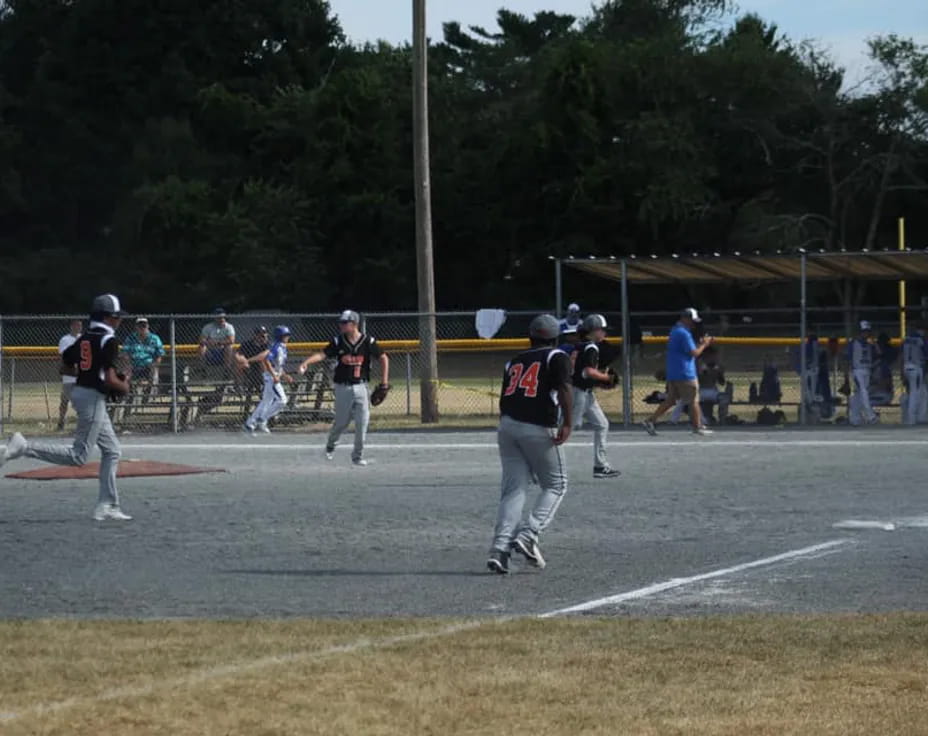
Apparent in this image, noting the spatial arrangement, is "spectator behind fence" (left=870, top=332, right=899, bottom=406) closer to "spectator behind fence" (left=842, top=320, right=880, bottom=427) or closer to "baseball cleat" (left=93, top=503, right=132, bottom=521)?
"spectator behind fence" (left=842, top=320, right=880, bottom=427)

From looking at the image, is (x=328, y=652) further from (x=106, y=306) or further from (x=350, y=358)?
(x=350, y=358)

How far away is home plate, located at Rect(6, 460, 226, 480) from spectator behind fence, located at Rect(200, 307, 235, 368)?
702 cm

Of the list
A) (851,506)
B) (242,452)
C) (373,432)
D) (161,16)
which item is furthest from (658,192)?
(851,506)

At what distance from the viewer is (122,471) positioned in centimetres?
2019

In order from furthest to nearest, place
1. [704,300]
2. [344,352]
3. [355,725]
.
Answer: [704,300], [344,352], [355,725]

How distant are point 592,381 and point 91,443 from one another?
16.5ft

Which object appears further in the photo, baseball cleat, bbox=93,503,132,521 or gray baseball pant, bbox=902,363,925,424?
gray baseball pant, bbox=902,363,925,424

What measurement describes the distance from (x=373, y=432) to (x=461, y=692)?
19.5 metres

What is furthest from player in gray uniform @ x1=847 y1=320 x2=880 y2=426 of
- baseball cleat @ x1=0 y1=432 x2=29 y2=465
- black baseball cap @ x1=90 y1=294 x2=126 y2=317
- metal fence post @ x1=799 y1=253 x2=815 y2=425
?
baseball cleat @ x1=0 y1=432 x2=29 y2=465

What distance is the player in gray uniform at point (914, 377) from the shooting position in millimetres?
26969

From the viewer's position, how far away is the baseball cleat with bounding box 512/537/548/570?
11922mm

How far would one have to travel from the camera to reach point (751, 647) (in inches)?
352

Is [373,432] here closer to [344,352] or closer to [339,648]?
[344,352]

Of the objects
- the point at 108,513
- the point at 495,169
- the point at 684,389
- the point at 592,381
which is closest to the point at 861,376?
the point at 684,389
